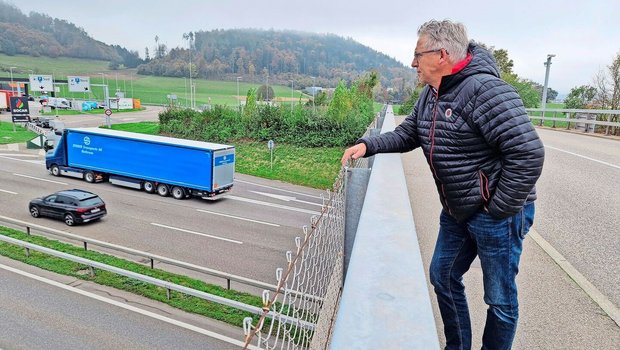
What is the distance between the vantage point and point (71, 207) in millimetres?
16172

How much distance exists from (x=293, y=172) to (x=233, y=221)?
34.2 ft

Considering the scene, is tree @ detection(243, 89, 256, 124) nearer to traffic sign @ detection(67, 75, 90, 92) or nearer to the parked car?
the parked car

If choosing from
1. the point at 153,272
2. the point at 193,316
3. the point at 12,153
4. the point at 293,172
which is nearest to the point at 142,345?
the point at 193,316

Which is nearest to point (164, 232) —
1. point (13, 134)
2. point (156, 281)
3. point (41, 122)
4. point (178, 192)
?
point (178, 192)

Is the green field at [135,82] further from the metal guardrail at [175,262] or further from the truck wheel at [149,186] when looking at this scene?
the metal guardrail at [175,262]

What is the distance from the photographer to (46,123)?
157 feet

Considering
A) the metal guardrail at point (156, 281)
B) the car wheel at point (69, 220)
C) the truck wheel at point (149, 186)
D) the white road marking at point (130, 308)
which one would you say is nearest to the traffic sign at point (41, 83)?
the truck wheel at point (149, 186)

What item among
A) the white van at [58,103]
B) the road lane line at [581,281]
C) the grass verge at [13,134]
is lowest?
the grass verge at [13,134]

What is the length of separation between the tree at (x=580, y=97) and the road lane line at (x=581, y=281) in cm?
2606

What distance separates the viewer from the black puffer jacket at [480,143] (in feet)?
6.57

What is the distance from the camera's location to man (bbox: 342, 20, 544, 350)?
2014mm

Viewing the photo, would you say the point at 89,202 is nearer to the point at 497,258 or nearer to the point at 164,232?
the point at 164,232

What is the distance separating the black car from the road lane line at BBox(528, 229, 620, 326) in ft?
52.3

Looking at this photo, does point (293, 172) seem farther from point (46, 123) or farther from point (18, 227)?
point (46, 123)
